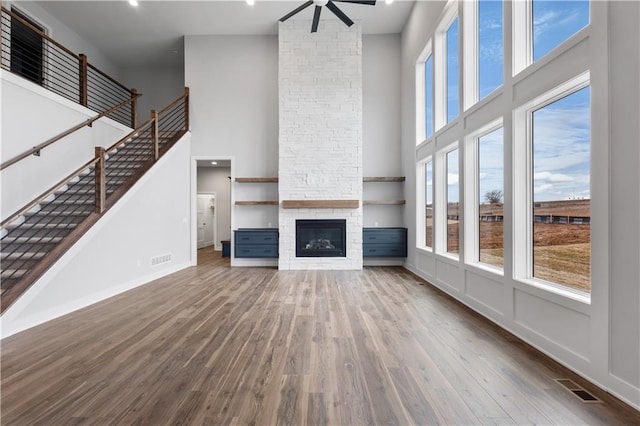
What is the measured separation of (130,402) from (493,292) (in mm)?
3324

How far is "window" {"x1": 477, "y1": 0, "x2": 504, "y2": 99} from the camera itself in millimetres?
3330

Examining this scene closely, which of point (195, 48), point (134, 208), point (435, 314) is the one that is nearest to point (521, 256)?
point (435, 314)

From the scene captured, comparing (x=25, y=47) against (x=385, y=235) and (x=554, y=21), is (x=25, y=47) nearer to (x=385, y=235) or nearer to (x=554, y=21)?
(x=385, y=235)

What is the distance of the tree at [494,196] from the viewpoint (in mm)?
3328

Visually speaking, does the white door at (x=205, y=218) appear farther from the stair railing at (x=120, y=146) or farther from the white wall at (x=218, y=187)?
the stair railing at (x=120, y=146)

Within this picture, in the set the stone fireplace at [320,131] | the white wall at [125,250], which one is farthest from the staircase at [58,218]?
the stone fireplace at [320,131]

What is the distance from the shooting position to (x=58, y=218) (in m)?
4.32

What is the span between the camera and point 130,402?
1783mm

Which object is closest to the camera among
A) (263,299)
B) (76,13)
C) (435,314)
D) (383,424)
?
(383,424)

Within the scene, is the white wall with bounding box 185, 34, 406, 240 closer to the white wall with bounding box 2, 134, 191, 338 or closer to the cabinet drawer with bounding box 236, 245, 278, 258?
the cabinet drawer with bounding box 236, 245, 278, 258

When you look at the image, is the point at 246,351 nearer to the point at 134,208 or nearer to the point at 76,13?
the point at 134,208

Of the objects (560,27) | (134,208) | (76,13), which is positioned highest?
(76,13)

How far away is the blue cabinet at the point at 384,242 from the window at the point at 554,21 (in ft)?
13.8

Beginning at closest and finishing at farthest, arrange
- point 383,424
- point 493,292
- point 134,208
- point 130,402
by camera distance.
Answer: point 383,424 → point 130,402 → point 493,292 → point 134,208
